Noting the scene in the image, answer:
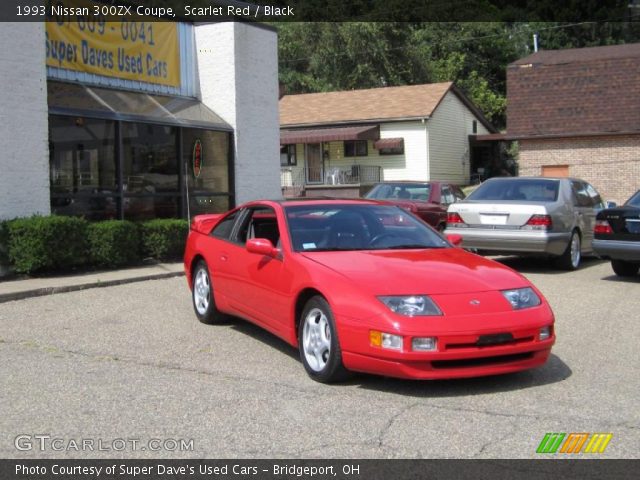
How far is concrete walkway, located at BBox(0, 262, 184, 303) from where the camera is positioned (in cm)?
1023

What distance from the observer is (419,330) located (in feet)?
17.3

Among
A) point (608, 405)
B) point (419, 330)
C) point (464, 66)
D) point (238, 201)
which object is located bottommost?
point (608, 405)

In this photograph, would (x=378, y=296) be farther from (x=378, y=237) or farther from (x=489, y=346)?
(x=378, y=237)

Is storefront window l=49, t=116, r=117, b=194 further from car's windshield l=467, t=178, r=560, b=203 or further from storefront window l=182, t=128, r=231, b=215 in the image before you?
car's windshield l=467, t=178, r=560, b=203

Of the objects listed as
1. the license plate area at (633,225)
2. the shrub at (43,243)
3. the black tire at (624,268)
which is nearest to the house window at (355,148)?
the black tire at (624,268)

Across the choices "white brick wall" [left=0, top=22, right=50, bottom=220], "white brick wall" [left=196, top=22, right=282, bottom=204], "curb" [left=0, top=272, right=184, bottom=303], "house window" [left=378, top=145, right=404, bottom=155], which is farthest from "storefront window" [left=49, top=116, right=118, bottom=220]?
"house window" [left=378, top=145, right=404, bottom=155]

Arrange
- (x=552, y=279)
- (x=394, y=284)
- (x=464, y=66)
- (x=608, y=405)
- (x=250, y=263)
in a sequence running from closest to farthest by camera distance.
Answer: (x=608, y=405)
(x=394, y=284)
(x=250, y=263)
(x=552, y=279)
(x=464, y=66)

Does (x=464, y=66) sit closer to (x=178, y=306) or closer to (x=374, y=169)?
(x=374, y=169)

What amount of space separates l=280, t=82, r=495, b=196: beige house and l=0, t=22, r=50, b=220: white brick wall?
2240cm

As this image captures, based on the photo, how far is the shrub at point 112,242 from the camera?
12391mm

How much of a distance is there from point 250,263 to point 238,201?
10.1m

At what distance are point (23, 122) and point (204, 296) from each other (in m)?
5.72

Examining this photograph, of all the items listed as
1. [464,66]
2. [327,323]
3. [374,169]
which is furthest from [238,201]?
[464,66]
